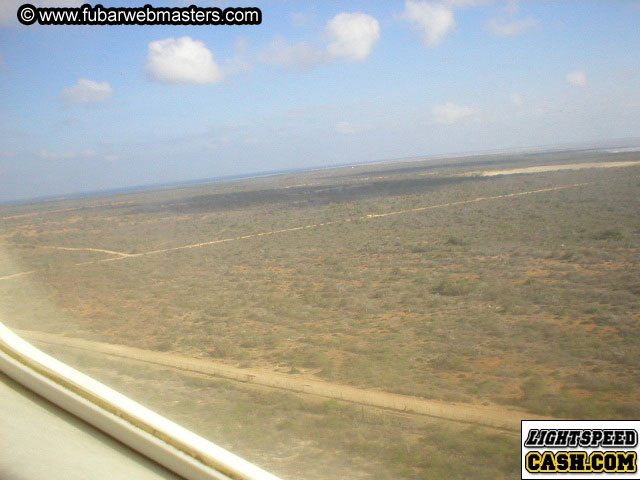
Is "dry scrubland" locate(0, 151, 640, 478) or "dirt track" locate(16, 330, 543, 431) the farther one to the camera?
"dirt track" locate(16, 330, 543, 431)

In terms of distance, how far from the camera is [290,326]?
31.5 feet

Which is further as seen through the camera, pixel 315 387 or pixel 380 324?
pixel 380 324

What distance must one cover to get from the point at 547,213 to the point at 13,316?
61.3 feet

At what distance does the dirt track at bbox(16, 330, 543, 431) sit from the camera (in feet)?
15.1

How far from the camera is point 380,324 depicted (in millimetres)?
9148

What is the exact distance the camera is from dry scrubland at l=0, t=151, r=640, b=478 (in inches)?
156

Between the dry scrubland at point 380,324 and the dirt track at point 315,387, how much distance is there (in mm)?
234

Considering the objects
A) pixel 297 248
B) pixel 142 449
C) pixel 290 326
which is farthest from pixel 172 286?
pixel 142 449

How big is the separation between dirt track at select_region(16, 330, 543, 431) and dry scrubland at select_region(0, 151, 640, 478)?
0.77 feet

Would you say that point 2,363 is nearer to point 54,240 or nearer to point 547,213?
point 547,213

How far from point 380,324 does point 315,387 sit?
3241 mm

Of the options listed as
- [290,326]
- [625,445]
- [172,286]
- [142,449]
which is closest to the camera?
[142,449]

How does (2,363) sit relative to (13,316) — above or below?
above

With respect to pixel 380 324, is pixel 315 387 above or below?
above
